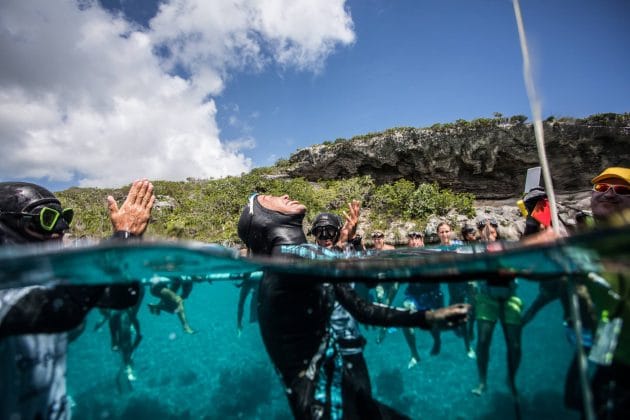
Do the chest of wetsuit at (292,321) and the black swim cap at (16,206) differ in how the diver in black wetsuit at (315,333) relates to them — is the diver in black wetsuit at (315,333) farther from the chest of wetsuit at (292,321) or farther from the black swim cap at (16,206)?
the black swim cap at (16,206)

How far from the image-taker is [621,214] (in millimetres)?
2502

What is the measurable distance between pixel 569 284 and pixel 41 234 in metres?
5.40

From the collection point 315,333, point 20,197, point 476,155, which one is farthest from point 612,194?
point 476,155

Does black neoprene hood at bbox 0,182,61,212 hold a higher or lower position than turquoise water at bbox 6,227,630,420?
higher

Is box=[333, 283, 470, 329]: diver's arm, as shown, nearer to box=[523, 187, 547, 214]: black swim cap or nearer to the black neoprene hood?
the black neoprene hood

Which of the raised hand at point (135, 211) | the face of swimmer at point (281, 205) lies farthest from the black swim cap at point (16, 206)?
the face of swimmer at point (281, 205)

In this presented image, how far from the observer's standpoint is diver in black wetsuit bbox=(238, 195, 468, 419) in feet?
9.84

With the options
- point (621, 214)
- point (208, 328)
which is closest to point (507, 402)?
point (621, 214)

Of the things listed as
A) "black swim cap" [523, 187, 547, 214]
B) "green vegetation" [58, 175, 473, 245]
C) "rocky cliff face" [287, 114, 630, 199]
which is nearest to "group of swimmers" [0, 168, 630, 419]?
"black swim cap" [523, 187, 547, 214]

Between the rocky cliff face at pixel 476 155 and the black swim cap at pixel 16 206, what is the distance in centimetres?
2958

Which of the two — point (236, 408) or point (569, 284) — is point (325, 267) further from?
point (569, 284)

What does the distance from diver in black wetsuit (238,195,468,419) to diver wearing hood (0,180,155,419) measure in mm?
1522

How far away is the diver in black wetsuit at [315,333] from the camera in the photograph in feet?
9.84

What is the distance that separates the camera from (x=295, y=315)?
312 centimetres
